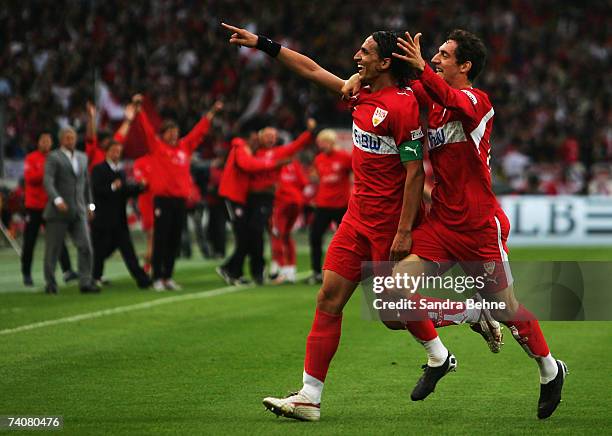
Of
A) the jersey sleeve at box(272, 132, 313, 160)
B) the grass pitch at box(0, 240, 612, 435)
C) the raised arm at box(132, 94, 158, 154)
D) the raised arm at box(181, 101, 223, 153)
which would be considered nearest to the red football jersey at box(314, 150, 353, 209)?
the jersey sleeve at box(272, 132, 313, 160)

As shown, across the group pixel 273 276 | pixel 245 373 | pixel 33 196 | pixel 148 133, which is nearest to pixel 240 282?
pixel 273 276

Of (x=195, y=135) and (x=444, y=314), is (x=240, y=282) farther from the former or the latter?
(x=444, y=314)

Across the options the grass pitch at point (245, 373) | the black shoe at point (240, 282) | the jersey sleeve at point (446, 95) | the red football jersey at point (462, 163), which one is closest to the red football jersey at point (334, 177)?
the black shoe at point (240, 282)

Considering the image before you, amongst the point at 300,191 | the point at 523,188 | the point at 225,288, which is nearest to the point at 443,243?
the point at 225,288

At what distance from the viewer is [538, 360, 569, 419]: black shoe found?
24.4 ft

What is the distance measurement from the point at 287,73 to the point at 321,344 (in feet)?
99.7

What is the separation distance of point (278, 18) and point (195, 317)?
2660 centimetres

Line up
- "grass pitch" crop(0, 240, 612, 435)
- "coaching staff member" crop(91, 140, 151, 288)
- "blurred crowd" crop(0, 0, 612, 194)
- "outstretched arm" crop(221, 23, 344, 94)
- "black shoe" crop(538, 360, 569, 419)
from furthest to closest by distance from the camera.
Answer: "blurred crowd" crop(0, 0, 612, 194)
"coaching staff member" crop(91, 140, 151, 288)
"outstretched arm" crop(221, 23, 344, 94)
"black shoe" crop(538, 360, 569, 419)
"grass pitch" crop(0, 240, 612, 435)

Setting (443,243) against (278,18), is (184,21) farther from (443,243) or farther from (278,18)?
(443,243)

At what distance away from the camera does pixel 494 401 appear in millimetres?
8094

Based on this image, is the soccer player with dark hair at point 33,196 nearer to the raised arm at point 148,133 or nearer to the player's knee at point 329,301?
the raised arm at point 148,133

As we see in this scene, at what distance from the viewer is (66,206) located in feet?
53.0

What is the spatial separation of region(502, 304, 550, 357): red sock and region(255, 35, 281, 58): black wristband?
7.10 feet

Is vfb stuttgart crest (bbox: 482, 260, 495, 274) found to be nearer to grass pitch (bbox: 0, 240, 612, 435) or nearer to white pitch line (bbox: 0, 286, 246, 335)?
grass pitch (bbox: 0, 240, 612, 435)
